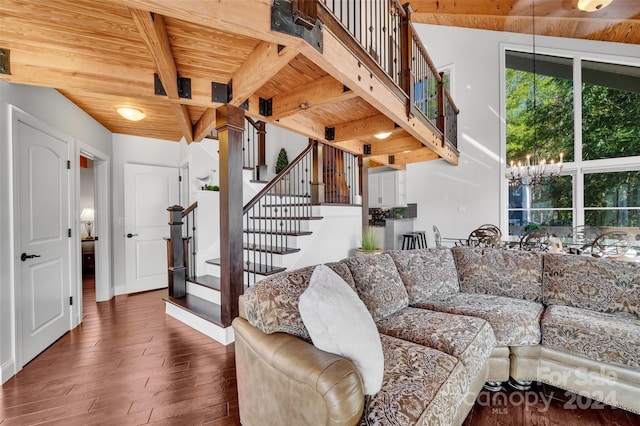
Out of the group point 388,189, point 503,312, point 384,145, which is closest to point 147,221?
point 384,145

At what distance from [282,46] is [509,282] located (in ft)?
8.46

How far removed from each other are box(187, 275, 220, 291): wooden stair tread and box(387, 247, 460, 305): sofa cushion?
2.12 metres

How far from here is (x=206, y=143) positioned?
438 cm

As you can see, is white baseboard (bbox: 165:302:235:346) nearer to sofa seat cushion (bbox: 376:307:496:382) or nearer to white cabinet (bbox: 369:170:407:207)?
sofa seat cushion (bbox: 376:307:496:382)

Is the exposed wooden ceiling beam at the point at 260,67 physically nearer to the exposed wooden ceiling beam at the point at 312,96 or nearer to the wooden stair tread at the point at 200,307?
the exposed wooden ceiling beam at the point at 312,96

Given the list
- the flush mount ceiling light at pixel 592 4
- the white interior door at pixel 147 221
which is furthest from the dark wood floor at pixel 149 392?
the flush mount ceiling light at pixel 592 4

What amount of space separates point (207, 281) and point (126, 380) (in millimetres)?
1560

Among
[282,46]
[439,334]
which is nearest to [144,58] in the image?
[282,46]

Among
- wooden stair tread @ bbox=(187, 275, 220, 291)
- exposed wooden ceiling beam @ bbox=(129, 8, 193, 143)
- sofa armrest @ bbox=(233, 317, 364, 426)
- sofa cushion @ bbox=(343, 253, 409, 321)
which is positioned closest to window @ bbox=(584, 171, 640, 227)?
sofa cushion @ bbox=(343, 253, 409, 321)

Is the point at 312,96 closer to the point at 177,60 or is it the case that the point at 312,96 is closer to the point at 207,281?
the point at 177,60

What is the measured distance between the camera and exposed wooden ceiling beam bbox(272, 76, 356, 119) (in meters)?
2.36

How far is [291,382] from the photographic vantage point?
3.91 feet

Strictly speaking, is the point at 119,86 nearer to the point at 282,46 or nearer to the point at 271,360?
the point at 282,46

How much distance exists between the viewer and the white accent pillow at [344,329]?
1181 millimetres
